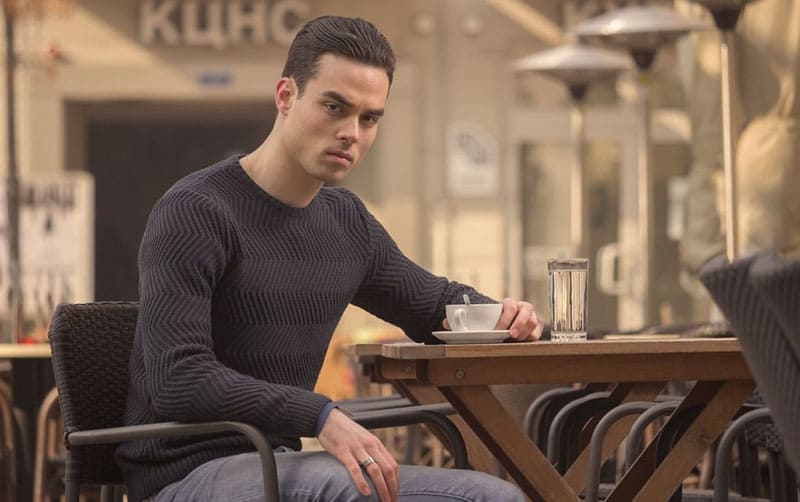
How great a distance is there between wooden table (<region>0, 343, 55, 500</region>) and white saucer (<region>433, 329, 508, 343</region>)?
265 centimetres

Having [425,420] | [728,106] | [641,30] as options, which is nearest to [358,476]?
[425,420]

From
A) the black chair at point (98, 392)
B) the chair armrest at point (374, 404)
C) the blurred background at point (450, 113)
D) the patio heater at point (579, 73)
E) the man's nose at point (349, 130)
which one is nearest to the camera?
the man's nose at point (349, 130)

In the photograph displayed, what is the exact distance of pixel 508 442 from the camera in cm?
276

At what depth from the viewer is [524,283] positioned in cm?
1504

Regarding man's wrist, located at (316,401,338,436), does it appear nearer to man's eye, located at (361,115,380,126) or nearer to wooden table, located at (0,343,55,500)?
man's eye, located at (361,115,380,126)

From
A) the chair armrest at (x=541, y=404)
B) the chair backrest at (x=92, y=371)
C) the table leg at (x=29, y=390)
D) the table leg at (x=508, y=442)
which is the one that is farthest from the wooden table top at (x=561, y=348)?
the table leg at (x=29, y=390)

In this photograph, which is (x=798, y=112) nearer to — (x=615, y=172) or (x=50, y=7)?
(x=50, y=7)

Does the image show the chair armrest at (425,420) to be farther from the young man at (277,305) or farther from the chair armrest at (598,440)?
the chair armrest at (598,440)

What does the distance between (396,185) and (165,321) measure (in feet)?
41.4

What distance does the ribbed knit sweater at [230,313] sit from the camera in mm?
2566

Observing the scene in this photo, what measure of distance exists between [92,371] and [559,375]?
86 cm

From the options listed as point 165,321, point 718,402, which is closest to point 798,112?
point 718,402

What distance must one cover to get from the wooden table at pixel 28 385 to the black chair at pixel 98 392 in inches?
83.2

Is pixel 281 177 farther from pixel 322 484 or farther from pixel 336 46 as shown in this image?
pixel 322 484
